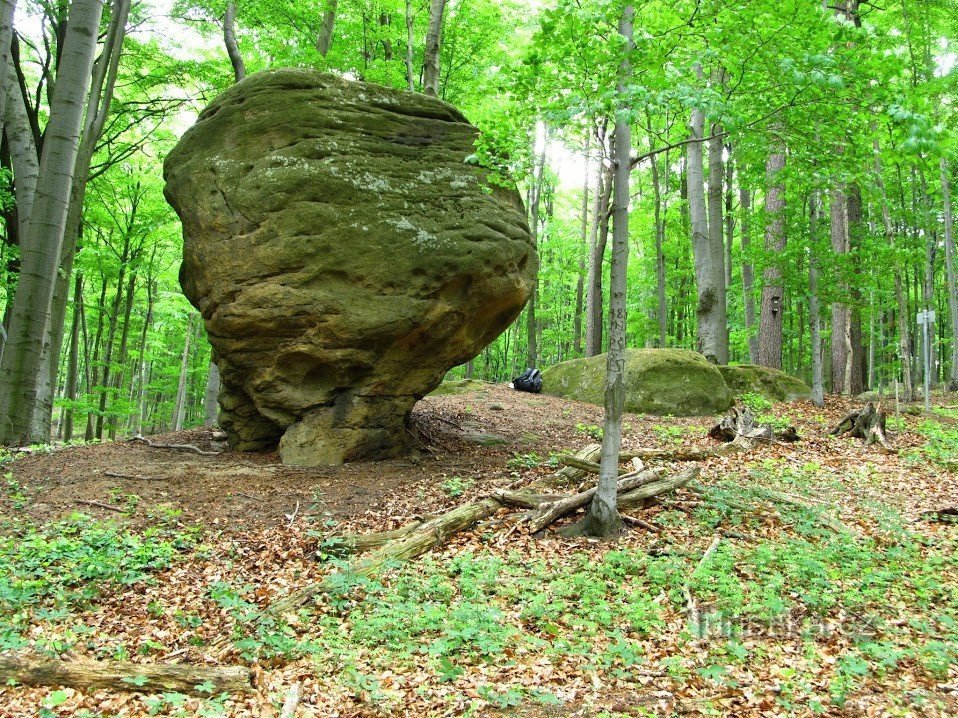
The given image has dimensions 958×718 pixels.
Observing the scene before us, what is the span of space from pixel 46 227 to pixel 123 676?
7225 mm

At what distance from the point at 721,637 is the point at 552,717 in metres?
1.47

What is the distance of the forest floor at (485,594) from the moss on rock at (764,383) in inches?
253

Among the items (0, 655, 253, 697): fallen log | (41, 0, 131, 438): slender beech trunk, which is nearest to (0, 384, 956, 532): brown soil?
(0, 655, 253, 697): fallen log

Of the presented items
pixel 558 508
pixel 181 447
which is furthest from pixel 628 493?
pixel 181 447

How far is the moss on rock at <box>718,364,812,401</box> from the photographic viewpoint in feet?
47.3

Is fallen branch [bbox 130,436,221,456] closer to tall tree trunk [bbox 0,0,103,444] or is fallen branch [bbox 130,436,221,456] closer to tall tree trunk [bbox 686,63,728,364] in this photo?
tall tree trunk [bbox 0,0,103,444]

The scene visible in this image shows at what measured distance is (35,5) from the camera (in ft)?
38.7

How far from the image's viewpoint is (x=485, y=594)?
492 cm

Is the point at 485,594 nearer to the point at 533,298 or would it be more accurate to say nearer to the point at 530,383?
the point at 530,383

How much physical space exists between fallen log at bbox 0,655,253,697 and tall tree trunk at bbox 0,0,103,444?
6.45 m

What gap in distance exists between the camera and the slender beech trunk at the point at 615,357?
571 centimetres

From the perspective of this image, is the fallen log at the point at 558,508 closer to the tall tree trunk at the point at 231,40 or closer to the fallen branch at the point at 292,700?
Answer: the fallen branch at the point at 292,700

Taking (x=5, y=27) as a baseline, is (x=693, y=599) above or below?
below

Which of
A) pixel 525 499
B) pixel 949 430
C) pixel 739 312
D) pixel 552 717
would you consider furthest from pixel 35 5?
pixel 739 312
